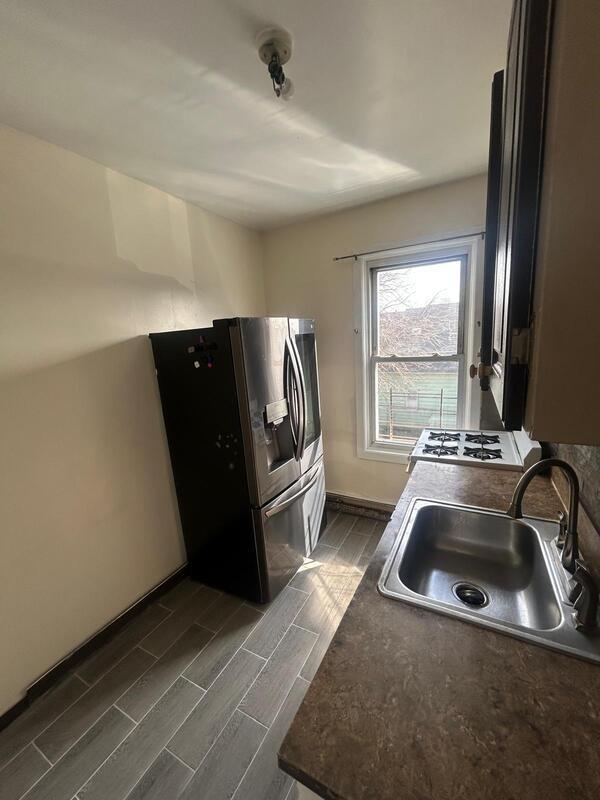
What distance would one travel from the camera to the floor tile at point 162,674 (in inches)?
56.1

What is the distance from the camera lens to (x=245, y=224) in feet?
8.36

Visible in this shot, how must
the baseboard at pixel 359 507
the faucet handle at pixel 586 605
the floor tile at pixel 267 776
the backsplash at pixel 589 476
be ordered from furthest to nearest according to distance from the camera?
the baseboard at pixel 359 507 → the floor tile at pixel 267 776 → the backsplash at pixel 589 476 → the faucet handle at pixel 586 605

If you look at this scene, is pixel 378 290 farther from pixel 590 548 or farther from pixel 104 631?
pixel 104 631

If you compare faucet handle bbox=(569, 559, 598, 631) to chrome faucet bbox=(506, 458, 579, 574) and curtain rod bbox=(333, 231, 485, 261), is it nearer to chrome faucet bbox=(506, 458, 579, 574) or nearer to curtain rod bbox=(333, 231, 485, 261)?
chrome faucet bbox=(506, 458, 579, 574)

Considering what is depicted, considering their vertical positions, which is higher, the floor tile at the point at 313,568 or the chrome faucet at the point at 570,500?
the chrome faucet at the point at 570,500

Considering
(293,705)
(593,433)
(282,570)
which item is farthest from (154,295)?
(293,705)

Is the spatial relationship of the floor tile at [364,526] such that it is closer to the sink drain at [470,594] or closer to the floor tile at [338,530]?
the floor tile at [338,530]

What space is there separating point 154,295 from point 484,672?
215cm

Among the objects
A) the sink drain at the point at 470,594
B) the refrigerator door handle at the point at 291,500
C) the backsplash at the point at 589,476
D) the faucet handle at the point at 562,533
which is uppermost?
the backsplash at the point at 589,476

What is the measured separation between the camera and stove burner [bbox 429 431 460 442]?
202 cm

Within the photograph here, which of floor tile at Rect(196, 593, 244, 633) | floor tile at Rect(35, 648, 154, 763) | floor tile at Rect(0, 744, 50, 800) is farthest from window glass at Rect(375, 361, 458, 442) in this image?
floor tile at Rect(0, 744, 50, 800)

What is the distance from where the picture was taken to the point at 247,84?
45.6 inches

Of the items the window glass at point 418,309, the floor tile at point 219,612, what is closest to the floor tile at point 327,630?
the floor tile at point 219,612

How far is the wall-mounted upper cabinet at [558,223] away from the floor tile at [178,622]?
6.82 feet
